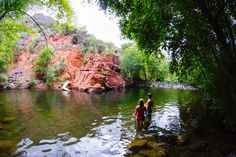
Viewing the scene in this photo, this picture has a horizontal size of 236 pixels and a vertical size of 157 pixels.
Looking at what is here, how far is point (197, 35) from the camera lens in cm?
866

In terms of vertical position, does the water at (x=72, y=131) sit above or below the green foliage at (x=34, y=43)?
below

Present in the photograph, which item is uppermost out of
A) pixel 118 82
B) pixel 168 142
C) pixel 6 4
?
pixel 6 4

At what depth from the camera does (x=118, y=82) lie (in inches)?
1793

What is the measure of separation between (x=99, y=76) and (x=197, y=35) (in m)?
33.0

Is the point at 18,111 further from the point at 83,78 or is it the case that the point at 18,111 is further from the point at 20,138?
the point at 83,78

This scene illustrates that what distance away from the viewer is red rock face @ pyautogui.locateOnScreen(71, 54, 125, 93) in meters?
40.5

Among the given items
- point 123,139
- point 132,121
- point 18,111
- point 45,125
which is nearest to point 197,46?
point 123,139

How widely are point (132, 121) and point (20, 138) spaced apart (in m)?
6.64

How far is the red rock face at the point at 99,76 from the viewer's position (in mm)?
40469

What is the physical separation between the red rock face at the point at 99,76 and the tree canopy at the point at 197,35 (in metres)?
27.5

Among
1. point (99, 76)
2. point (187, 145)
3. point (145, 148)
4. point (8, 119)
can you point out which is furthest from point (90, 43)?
point (187, 145)

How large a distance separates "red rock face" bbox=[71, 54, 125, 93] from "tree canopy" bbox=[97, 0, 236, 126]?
27.5 m

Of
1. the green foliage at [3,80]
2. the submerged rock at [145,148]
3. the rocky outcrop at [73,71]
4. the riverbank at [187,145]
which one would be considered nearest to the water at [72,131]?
the submerged rock at [145,148]

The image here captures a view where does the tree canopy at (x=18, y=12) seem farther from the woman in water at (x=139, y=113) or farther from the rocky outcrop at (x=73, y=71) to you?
the rocky outcrop at (x=73, y=71)
